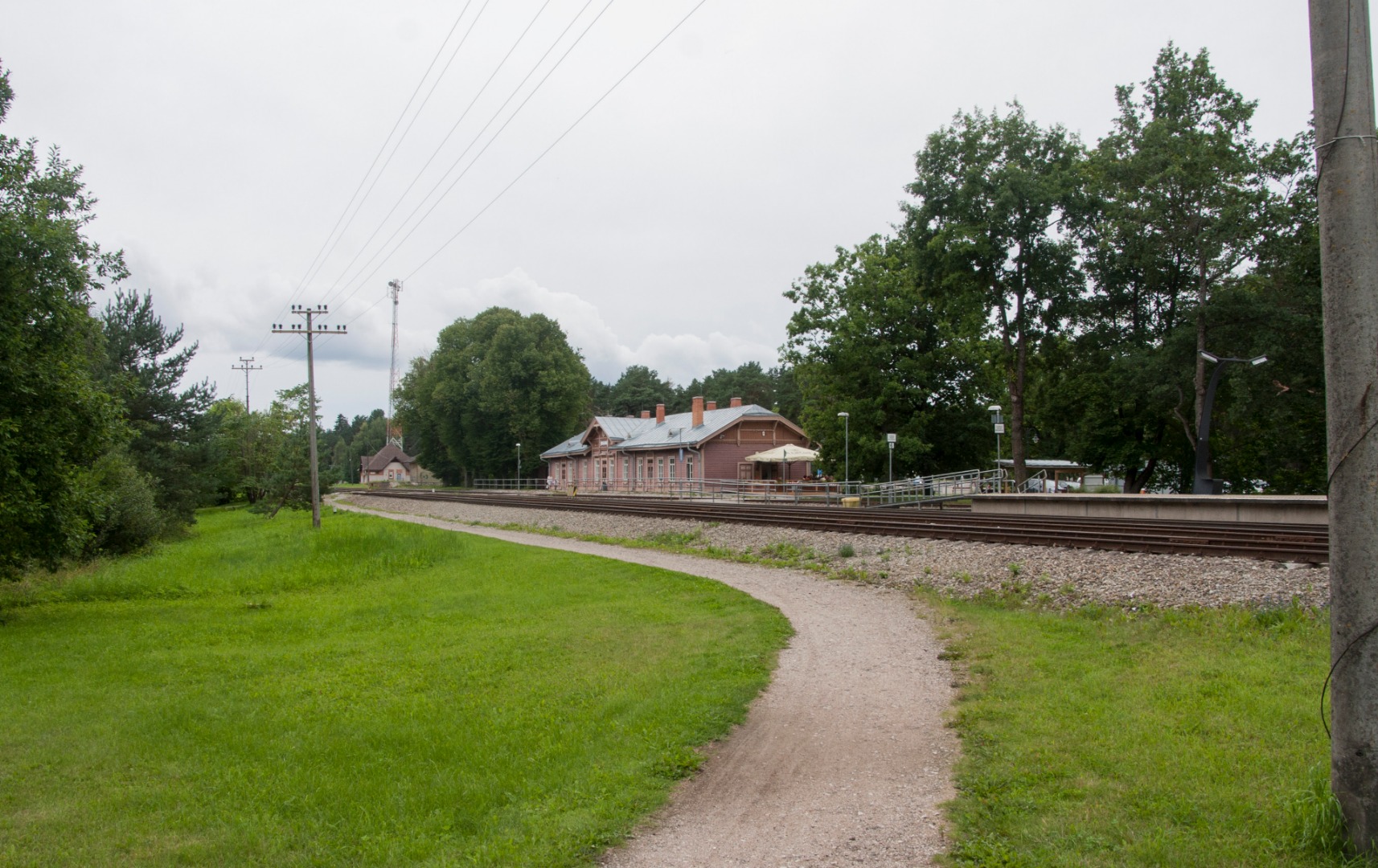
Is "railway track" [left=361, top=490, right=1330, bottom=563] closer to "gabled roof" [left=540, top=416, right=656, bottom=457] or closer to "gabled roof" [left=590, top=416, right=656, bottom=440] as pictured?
"gabled roof" [left=590, top=416, right=656, bottom=440]

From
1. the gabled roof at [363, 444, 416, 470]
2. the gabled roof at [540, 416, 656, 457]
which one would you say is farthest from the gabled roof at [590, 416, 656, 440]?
the gabled roof at [363, 444, 416, 470]

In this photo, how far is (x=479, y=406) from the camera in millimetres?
80562

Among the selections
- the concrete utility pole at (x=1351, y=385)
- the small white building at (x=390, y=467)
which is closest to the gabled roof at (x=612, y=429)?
the concrete utility pole at (x=1351, y=385)

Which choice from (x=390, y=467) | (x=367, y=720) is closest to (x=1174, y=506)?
(x=367, y=720)

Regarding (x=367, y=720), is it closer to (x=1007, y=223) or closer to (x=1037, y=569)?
(x=1037, y=569)

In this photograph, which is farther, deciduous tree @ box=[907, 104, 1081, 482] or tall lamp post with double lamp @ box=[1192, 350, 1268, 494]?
deciduous tree @ box=[907, 104, 1081, 482]

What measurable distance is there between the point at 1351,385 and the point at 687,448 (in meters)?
53.4

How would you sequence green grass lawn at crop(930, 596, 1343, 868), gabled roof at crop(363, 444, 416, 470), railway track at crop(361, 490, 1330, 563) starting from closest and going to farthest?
green grass lawn at crop(930, 596, 1343, 868)
railway track at crop(361, 490, 1330, 563)
gabled roof at crop(363, 444, 416, 470)

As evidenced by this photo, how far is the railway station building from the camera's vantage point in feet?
184

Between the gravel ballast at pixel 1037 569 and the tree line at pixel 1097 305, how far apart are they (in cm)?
1922

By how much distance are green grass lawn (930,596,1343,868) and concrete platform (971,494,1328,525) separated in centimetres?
986

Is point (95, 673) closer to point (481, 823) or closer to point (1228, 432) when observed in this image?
point (481, 823)

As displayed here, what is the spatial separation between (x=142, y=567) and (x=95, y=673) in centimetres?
1389

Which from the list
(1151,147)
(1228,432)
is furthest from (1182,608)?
(1228,432)
